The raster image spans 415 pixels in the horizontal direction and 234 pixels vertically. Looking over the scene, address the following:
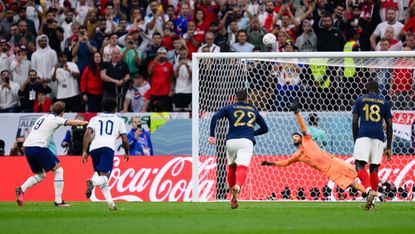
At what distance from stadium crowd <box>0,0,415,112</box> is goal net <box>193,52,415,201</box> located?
171 cm

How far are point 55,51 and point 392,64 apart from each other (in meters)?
10.2

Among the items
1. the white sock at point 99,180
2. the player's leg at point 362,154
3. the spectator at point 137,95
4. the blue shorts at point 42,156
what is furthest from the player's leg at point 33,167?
the spectator at point 137,95

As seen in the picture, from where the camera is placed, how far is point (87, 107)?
89.0 feet

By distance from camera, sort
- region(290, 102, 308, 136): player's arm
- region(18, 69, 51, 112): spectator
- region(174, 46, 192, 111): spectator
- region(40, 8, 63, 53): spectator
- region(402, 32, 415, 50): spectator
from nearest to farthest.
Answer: region(290, 102, 308, 136): player's arm < region(402, 32, 415, 50): spectator < region(174, 46, 192, 111): spectator < region(18, 69, 51, 112): spectator < region(40, 8, 63, 53): spectator

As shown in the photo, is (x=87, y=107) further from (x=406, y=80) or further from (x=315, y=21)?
(x=406, y=80)

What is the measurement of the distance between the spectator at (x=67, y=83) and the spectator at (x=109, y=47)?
2.80ft

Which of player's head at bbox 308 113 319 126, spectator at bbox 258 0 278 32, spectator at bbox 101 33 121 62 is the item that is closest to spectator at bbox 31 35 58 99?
spectator at bbox 101 33 121 62

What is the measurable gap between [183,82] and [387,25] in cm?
537

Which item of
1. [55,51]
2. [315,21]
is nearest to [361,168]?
[315,21]

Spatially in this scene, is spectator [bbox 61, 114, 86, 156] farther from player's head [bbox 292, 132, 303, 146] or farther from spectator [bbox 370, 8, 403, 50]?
spectator [bbox 370, 8, 403, 50]

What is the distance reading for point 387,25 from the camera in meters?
25.5

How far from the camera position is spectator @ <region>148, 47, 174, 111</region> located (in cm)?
2617

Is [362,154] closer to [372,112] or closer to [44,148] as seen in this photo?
[372,112]

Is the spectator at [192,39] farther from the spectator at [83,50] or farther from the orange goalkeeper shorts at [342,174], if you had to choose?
the orange goalkeeper shorts at [342,174]
